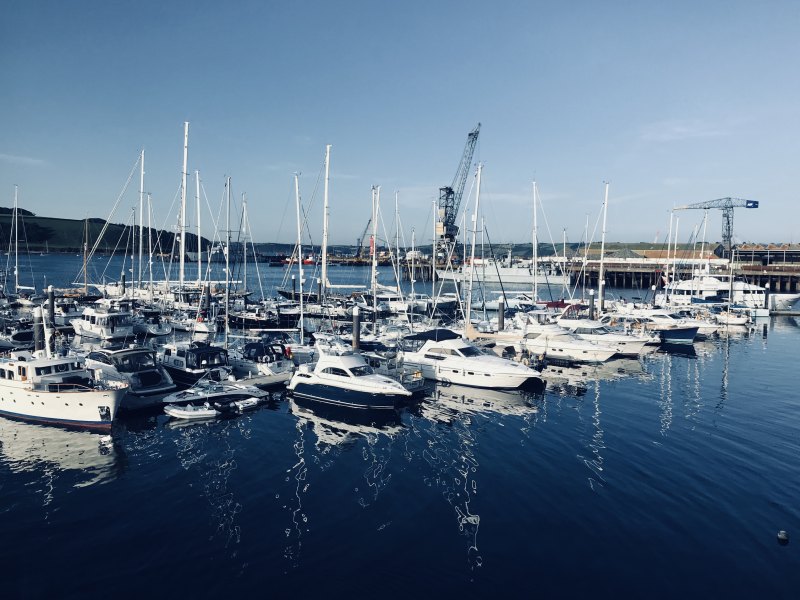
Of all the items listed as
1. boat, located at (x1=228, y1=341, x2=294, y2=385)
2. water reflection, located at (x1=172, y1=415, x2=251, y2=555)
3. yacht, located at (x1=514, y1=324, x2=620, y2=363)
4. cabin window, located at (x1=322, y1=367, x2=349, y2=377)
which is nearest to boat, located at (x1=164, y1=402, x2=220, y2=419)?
water reflection, located at (x1=172, y1=415, x2=251, y2=555)

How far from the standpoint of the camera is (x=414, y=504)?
63.4 feet

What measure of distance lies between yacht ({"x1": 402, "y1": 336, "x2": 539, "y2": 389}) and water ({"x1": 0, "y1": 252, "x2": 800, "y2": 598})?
4278 mm

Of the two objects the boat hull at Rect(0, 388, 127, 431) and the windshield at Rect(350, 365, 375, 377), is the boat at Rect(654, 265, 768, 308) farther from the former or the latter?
the boat hull at Rect(0, 388, 127, 431)

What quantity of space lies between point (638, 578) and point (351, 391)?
19.1 meters

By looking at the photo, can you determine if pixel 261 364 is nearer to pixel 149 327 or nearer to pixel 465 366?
pixel 465 366

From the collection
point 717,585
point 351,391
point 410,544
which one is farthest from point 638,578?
point 351,391

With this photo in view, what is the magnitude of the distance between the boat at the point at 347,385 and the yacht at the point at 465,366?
476cm

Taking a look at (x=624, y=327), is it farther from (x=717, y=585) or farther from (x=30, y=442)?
(x=30, y=442)

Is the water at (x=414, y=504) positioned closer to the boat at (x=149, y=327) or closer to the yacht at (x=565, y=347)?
the yacht at (x=565, y=347)

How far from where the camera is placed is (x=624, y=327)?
57.3 m

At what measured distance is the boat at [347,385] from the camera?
1224 inches

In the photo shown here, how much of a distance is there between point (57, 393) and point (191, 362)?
341 inches

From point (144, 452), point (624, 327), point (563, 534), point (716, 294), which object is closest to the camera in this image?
point (563, 534)

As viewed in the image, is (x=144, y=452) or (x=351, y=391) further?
(x=351, y=391)
